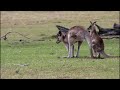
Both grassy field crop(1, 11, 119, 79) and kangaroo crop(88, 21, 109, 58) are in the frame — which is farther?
kangaroo crop(88, 21, 109, 58)

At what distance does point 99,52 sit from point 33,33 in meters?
11.3

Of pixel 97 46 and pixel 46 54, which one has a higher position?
pixel 97 46

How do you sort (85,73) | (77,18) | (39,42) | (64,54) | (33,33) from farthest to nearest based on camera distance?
(77,18), (33,33), (39,42), (64,54), (85,73)

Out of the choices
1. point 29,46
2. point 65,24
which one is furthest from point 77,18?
point 29,46

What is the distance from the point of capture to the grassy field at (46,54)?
12.0 metres

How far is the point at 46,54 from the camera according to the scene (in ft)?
56.5

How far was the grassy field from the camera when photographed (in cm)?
1204

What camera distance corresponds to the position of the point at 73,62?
14359mm

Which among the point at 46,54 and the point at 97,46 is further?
the point at 46,54

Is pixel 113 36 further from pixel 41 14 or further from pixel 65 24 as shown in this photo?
pixel 41 14

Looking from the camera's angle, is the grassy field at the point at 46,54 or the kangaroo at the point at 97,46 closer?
the grassy field at the point at 46,54

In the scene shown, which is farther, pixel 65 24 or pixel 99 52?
pixel 65 24
